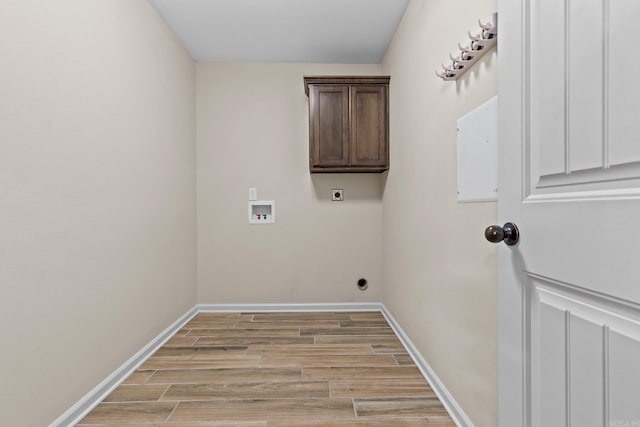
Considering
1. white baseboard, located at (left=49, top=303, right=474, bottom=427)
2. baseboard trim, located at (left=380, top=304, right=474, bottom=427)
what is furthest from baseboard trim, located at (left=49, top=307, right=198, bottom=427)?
baseboard trim, located at (left=380, top=304, right=474, bottom=427)

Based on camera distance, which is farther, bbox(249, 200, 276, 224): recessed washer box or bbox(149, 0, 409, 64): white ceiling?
bbox(249, 200, 276, 224): recessed washer box

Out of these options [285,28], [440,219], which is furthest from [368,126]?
[440,219]

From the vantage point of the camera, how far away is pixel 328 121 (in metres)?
3.11

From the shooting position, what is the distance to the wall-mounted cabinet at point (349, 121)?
10.2ft

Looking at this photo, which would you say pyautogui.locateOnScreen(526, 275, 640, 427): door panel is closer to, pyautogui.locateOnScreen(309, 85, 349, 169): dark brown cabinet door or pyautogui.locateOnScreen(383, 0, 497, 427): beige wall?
pyautogui.locateOnScreen(383, 0, 497, 427): beige wall

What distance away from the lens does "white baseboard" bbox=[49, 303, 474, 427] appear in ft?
5.38

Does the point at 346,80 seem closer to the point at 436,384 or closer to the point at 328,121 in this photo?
the point at 328,121

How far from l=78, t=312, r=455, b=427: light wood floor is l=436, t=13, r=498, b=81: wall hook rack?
165cm

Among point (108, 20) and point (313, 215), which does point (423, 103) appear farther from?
point (108, 20)

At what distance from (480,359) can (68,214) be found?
1.96 meters

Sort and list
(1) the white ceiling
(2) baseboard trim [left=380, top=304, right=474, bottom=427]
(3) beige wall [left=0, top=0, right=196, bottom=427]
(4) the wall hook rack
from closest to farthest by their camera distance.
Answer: (4) the wall hook rack < (3) beige wall [left=0, top=0, right=196, bottom=427] < (2) baseboard trim [left=380, top=304, right=474, bottom=427] < (1) the white ceiling

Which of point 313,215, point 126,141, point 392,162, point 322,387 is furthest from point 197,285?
point 392,162

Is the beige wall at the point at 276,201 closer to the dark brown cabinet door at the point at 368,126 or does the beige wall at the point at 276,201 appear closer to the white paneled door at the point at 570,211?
the dark brown cabinet door at the point at 368,126

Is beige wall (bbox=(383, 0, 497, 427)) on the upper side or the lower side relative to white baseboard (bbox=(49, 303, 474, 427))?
upper
